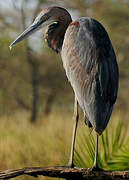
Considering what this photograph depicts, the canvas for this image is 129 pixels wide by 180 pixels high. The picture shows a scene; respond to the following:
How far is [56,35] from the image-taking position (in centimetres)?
387

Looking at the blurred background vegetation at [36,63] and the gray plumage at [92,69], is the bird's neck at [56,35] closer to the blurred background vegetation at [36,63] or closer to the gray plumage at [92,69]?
the gray plumage at [92,69]

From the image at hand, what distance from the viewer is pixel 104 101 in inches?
134

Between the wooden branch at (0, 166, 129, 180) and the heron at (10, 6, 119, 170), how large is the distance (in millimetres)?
116

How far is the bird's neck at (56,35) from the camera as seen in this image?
3863mm

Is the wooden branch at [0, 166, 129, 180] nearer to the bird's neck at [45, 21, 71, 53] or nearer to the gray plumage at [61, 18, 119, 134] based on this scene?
the gray plumage at [61, 18, 119, 134]

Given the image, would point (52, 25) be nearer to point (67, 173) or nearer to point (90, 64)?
point (90, 64)

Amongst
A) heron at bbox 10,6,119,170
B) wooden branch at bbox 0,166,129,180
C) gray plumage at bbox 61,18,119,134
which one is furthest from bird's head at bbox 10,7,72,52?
wooden branch at bbox 0,166,129,180

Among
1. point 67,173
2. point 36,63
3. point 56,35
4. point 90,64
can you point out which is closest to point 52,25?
point 56,35

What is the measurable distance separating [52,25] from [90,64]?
1.99ft

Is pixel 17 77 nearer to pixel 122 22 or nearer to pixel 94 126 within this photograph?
pixel 122 22

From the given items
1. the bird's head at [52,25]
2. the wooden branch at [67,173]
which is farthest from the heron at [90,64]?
the wooden branch at [67,173]

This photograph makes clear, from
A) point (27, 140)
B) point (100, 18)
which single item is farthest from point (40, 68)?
point (27, 140)

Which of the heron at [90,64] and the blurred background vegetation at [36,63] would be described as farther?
the blurred background vegetation at [36,63]

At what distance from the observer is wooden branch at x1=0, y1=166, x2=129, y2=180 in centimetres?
326
